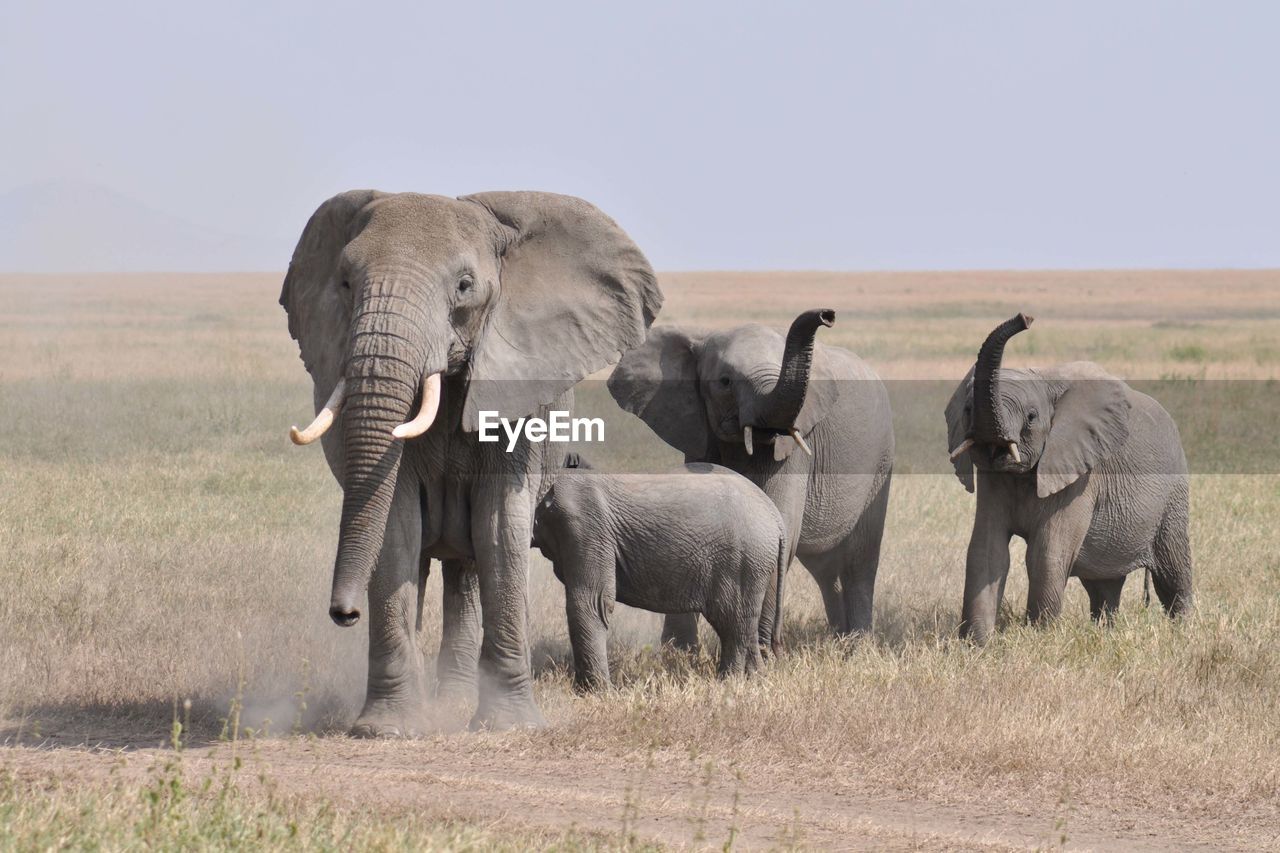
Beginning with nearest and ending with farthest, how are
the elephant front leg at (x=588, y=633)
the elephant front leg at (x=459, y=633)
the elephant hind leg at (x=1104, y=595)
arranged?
the elephant front leg at (x=459, y=633)
the elephant front leg at (x=588, y=633)
the elephant hind leg at (x=1104, y=595)

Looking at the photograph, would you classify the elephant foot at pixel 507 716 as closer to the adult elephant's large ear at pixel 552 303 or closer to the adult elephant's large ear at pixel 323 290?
the adult elephant's large ear at pixel 552 303

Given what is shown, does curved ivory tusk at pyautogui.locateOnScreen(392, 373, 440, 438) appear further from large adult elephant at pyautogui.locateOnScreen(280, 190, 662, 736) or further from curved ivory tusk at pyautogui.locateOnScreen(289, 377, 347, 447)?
curved ivory tusk at pyautogui.locateOnScreen(289, 377, 347, 447)

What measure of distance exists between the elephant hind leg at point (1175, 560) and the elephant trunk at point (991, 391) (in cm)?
212

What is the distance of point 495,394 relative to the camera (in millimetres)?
8195

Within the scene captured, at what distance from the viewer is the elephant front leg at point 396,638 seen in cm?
833

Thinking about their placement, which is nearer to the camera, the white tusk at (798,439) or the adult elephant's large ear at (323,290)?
the adult elephant's large ear at (323,290)

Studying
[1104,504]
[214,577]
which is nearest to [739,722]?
[1104,504]

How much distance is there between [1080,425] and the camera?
36.1ft

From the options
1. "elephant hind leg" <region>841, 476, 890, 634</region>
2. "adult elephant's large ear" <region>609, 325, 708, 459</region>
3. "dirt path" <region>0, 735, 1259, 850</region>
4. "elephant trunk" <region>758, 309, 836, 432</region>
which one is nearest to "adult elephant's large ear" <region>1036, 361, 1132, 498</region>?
"elephant trunk" <region>758, 309, 836, 432</region>

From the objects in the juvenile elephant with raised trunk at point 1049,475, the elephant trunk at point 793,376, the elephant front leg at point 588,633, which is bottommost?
the elephant front leg at point 588,633

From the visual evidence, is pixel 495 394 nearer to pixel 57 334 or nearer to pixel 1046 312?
pixel 57 334

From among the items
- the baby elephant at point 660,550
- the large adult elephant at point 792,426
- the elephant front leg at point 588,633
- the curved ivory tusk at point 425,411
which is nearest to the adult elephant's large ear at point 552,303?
the curved ivory tusk at point 425,411

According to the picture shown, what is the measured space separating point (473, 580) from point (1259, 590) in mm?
6393

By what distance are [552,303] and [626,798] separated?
2634 mm
